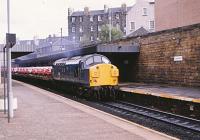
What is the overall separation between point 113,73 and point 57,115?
30.7 feet

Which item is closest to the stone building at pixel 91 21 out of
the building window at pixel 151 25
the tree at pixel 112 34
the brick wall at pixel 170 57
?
the tree at pixel 112 34

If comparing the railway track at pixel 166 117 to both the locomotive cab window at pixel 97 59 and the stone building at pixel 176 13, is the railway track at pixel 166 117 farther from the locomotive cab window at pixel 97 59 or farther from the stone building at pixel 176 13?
the stone building at pixel 176 13

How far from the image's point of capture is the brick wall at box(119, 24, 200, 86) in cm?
2288

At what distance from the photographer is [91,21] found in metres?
116

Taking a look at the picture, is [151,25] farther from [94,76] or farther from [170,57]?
[94,76]

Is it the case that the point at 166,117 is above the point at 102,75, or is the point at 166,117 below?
below

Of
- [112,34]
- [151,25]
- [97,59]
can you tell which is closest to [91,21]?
[112,34]

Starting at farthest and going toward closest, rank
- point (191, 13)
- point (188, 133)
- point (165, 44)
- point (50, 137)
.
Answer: point (191, 13) < point (165, 44) < point (188, 133) < point (50, 137)

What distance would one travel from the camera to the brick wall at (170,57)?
22.9 metres

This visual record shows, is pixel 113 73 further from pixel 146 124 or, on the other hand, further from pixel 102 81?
pixel 146 124

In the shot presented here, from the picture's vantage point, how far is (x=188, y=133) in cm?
1355

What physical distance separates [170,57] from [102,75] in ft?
15.2

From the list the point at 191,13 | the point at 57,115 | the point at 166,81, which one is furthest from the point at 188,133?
the point at 191,13

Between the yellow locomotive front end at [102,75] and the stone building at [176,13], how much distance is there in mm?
17259
